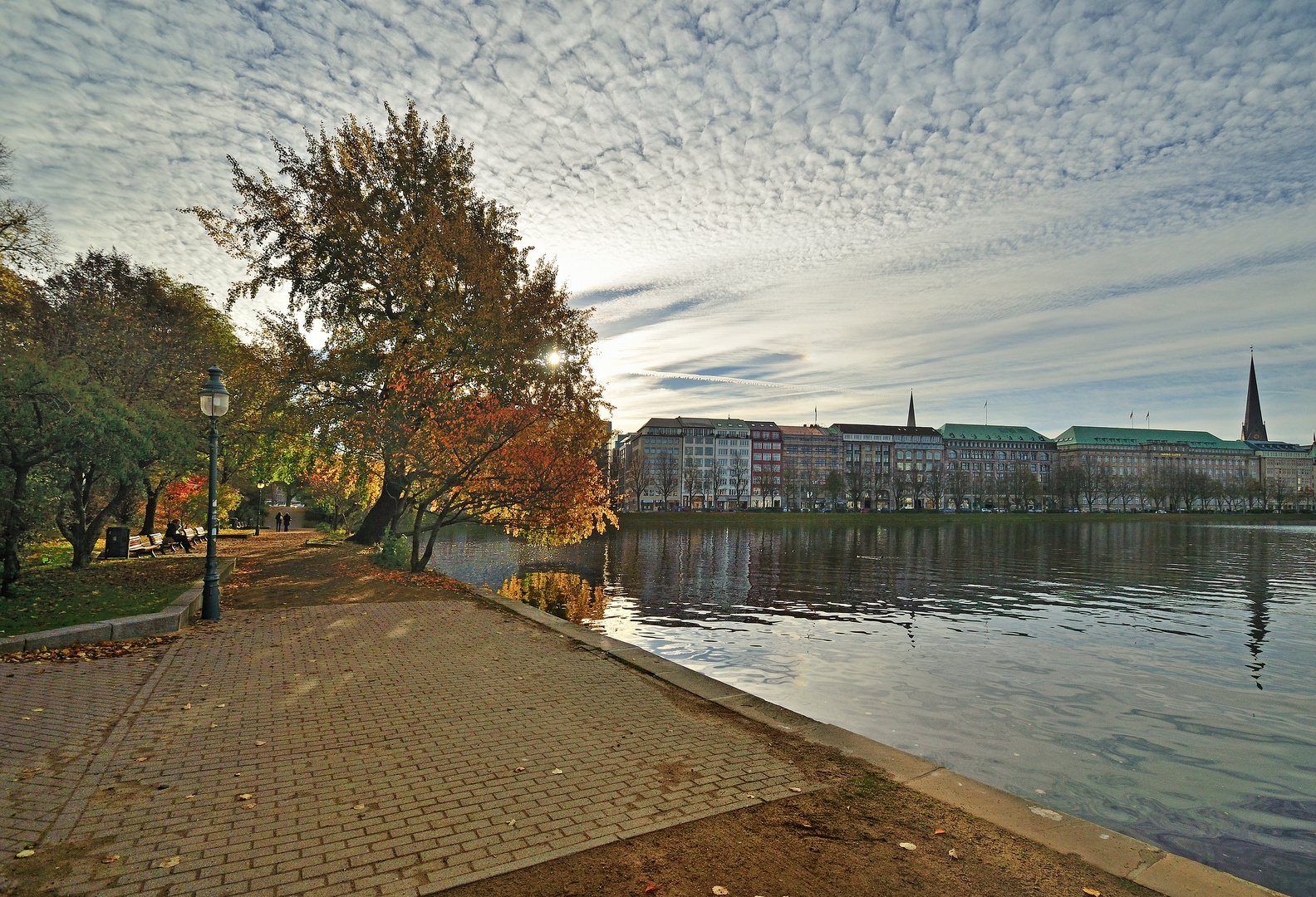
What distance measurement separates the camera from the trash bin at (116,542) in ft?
74.5

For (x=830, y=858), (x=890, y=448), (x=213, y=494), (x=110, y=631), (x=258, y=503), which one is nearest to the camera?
(x=830, y=858)

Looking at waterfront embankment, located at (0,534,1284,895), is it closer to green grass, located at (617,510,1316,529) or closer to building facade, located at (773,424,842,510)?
green grass, located at (617,510,1316,529)

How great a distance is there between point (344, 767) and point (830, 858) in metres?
4.24

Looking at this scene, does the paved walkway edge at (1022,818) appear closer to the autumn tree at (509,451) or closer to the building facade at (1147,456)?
the autumn tree at (509,451)

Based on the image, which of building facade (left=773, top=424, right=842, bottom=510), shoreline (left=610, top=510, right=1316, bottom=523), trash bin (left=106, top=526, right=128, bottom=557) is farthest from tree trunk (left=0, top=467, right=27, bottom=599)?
building facade (left=773, top=424, right=842, bottom=510)

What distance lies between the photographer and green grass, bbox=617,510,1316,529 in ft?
268

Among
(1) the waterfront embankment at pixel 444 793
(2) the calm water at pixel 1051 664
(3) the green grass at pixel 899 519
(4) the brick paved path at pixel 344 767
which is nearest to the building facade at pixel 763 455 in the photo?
(3) the green grass at pixel 899 519

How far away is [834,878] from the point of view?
4.46 meters

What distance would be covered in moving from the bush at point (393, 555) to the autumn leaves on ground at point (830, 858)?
65.4ft

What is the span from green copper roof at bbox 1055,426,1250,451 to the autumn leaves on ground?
212 metres

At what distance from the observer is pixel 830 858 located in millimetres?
4703

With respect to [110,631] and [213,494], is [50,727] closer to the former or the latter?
[110,631]

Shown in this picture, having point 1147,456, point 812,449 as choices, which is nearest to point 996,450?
point 1147,456

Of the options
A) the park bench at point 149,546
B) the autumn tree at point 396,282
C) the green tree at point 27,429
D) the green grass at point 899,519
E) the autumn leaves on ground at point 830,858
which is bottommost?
the green grass at point 899,519
